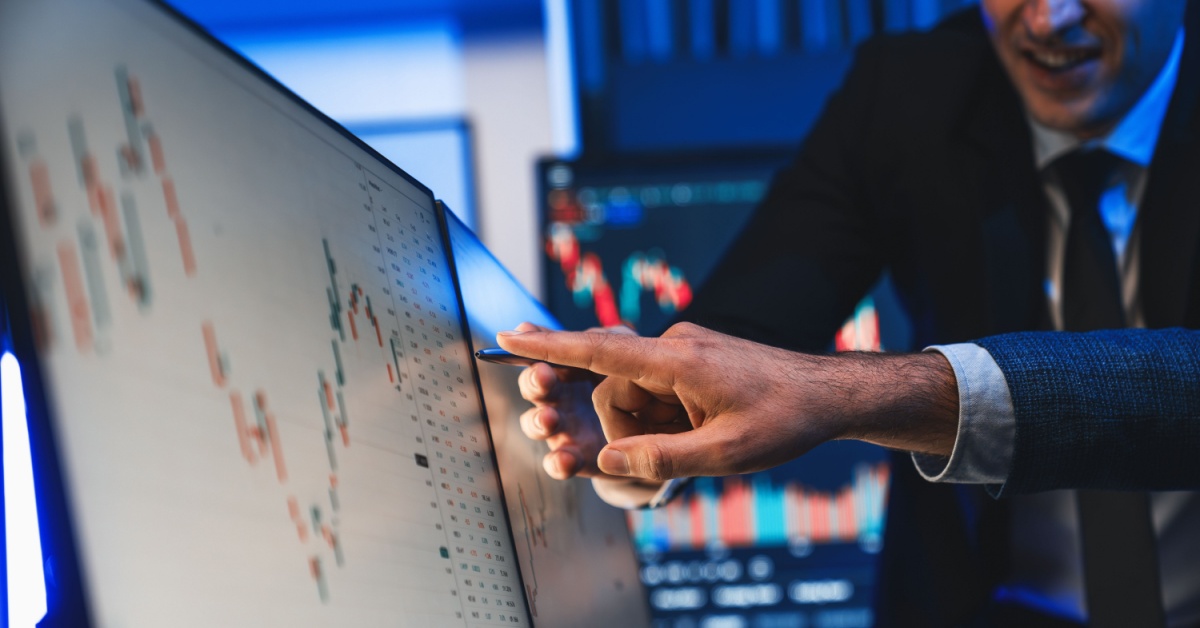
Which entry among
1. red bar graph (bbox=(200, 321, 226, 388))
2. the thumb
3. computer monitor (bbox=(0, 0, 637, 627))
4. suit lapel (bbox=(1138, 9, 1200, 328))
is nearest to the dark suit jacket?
suit lapel (bbox=(1138, 9, 1200, 328))

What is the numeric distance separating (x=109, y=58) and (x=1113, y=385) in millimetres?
681

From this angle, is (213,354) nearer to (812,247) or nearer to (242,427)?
(242,427)

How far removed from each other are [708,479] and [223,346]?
4.63 ft

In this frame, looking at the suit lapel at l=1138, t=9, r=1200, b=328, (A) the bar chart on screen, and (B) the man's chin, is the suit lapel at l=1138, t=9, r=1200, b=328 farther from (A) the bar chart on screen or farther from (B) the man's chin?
(A) the bar chart on screen

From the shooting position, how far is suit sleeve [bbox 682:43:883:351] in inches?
38.8

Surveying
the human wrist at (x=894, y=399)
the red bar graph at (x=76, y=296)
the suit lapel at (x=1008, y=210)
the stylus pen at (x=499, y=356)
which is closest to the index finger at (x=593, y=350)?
the stylus pen at (x=499, y=356)

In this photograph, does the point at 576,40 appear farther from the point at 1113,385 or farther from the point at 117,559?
the point at 117,559

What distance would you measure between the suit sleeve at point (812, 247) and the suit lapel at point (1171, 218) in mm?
297

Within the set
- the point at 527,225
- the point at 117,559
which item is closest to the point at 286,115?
the point at 117,559

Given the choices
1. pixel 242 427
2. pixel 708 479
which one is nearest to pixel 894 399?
pixel 242 427

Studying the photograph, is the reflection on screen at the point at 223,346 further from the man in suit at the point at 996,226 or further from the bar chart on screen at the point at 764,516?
the bar chart on screen at the point at 764,516

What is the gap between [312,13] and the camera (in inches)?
77.9

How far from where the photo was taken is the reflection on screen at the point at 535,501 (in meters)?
0.52

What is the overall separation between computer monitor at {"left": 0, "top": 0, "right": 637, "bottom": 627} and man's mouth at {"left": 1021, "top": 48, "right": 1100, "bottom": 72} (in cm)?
75
